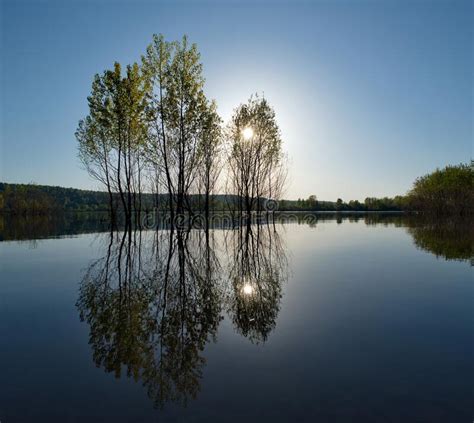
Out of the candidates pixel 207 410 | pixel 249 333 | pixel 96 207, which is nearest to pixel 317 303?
pixel 249 333

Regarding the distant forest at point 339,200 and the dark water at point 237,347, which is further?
the distant forest at point 339,200

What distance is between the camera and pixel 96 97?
23594 millimetres

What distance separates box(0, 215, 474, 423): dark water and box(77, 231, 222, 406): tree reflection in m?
0.02

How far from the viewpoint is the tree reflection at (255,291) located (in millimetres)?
3844

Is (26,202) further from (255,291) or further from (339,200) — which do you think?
(339,200)

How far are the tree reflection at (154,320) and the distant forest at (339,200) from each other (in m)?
24.3

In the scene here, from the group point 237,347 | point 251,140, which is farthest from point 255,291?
point 251,140

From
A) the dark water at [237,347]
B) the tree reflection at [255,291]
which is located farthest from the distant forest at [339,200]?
the dark water at [237,347]

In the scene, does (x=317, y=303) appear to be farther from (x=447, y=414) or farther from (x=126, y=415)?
(x=126, y=415)

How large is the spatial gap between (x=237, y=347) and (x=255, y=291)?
2.24 m

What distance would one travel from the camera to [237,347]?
322 centimetres

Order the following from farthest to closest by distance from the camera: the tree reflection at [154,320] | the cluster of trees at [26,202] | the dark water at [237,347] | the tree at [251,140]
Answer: the cluster of trees at [26,202] < the tree at [251,140] < the tree reflection at [154,320] < the dark water at [237,347]

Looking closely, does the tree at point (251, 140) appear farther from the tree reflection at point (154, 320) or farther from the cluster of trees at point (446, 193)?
the cluster of trees at point (446, 193)

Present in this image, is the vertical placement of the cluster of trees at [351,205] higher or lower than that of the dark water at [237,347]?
higher
